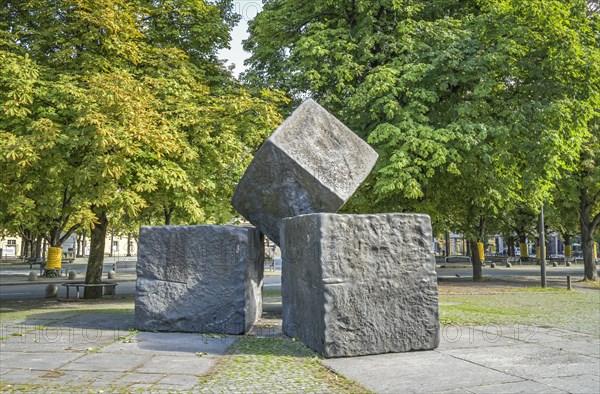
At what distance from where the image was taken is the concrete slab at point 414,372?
470cm

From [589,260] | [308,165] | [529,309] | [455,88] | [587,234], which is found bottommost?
[529,309]

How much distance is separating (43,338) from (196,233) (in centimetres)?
267

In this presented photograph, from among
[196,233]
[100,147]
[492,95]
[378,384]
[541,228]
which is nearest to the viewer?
[378,384]

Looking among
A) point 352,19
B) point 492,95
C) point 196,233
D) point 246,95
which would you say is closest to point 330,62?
point 352,19

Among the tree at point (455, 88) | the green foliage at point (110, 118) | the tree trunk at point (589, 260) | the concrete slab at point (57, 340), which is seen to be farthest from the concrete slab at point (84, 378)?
the tree trunk at point (589, 260)

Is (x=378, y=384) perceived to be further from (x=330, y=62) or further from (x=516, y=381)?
(x=330, y=62)

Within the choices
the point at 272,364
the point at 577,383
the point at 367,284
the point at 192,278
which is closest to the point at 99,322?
the point at 192,278

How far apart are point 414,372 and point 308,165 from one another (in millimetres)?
3584

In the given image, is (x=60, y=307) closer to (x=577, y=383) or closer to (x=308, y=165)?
(x=308, y=165)

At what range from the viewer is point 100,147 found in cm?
953

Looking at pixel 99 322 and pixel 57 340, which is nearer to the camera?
pixel 57 340

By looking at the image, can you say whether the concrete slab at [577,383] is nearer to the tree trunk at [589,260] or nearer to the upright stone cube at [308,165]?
the upright stone cube at [308,165]

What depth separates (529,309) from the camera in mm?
11891

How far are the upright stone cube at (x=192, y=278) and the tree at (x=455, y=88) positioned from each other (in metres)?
6.46
